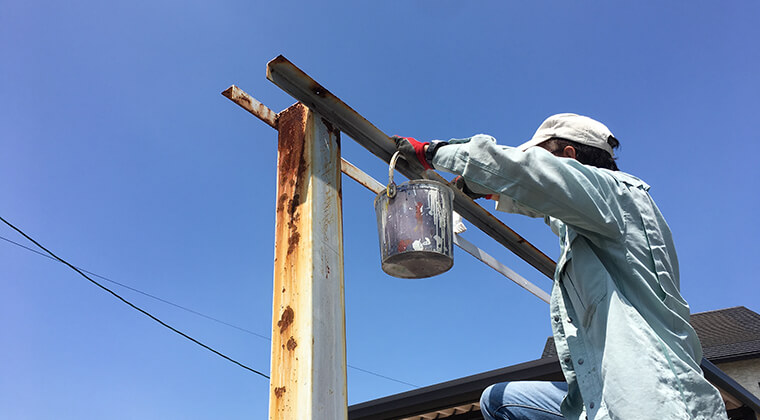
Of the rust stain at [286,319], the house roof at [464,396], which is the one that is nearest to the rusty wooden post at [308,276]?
the rust stain at [286,319]

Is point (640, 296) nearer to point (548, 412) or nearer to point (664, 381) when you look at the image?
point (664, 381)

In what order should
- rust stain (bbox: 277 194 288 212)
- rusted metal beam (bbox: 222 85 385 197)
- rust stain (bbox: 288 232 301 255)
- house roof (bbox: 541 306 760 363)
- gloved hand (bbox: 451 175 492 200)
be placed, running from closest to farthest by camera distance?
rust stain (bbox: 288 232 301 255), rust stain (bbox: 277 194 288 212), rusted metal beam (bbox: 222 85 385 197), gloved hand (bbox: 451 175 492 200), house roof (bbox: 541 306 760 363)

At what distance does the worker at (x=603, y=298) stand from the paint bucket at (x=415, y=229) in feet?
0.47

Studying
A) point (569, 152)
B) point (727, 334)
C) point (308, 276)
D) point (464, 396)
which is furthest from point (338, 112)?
point (727, 334)

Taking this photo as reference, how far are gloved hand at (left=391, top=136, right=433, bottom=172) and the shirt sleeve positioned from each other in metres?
0.30

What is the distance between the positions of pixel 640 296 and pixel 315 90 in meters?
1.25

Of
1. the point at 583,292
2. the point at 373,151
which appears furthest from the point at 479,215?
the point at 583,292

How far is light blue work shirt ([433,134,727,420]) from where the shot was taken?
5.23 feet

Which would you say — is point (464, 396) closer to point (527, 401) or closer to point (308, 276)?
point (527, 401)

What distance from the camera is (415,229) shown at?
6.40ft

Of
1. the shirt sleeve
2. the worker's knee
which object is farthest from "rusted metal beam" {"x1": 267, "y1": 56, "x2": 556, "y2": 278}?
the worker's knee

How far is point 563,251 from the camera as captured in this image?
78.9 inches

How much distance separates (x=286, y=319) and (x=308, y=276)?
0.48 feet

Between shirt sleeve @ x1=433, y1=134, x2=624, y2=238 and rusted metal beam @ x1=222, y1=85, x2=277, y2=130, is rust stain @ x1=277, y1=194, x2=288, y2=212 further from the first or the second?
shirt sleeve @ x1=433, y1=134, x2=624, y2=238
